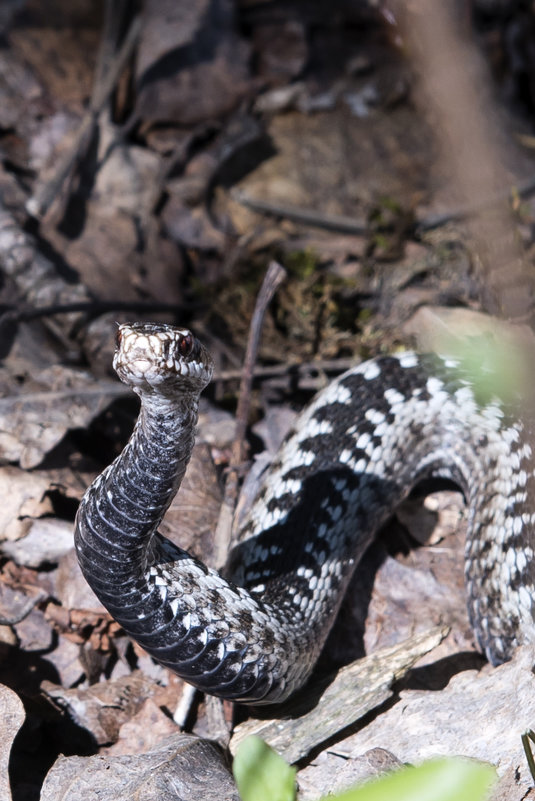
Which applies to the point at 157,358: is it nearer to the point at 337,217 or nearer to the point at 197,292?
the point at 197,292

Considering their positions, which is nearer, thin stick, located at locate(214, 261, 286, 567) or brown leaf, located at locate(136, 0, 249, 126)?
thin stick, located at locate(214, 261, 286, 567)

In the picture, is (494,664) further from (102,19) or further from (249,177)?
(102,19)

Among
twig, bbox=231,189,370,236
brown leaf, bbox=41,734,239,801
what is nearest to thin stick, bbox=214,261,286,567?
brown leaf, bbox=41,734,239,801

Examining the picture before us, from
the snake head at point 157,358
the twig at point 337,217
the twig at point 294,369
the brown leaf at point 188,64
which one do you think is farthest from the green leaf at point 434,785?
the brown leaf at point 188,64

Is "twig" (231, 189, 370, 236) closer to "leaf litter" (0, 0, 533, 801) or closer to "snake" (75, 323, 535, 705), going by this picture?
"leaf litter" (0, 0, 533, 801)

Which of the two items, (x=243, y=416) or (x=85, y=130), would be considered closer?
(x=243, y=416)

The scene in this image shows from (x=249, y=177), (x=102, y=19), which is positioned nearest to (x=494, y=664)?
(x=249, y=177)

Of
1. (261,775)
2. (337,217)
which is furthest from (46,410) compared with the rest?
(261,775)
